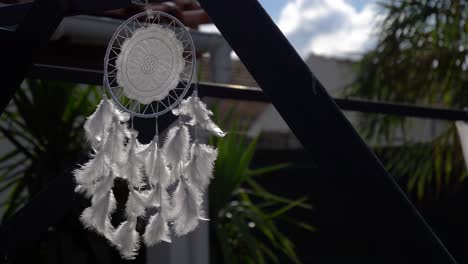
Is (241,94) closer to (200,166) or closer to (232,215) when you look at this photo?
(200,166)

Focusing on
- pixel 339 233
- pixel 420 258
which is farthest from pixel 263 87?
pixel 339 233

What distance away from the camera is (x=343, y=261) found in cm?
690

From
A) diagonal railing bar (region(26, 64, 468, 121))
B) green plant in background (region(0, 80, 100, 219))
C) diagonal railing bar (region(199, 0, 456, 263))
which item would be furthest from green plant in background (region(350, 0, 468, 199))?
diagonal railing bar (region(199, 0, 456, 263))

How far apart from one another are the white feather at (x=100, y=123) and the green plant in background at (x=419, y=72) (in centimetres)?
370

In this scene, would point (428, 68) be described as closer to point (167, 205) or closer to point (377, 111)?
point (377, 111)

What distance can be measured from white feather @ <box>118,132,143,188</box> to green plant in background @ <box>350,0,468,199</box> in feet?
12.0

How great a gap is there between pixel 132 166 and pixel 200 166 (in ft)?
0.63

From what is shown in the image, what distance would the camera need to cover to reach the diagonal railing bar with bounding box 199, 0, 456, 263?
48.5 inches

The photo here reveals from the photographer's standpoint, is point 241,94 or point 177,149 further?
point 241,94

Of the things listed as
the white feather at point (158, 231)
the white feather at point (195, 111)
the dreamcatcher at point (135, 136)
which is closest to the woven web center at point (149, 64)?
the dreamcatcher at point (135, 136)

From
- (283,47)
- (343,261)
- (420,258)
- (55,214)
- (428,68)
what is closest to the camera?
(420,258)

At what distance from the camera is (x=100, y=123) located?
1736mm

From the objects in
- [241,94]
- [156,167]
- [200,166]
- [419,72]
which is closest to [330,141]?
[200,166]

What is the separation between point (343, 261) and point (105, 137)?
18.1 ft
